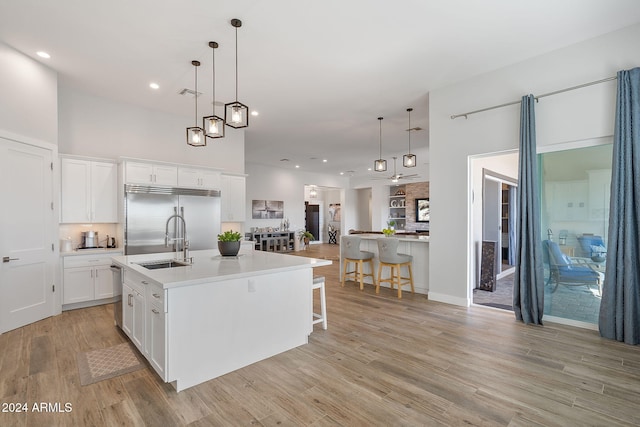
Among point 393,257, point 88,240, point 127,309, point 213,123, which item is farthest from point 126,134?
point 393,257

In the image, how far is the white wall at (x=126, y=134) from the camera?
473cm

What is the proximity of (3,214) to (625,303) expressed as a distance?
6.64m

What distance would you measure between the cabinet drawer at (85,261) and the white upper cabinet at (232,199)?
200 cm

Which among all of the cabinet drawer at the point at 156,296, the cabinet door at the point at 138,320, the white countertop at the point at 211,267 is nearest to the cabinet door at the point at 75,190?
the white countertop at the point at 211,267

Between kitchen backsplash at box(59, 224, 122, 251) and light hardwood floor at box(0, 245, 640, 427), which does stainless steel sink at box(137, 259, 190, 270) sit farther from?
kitchen backsplash at box(59, 224, 122, 251)

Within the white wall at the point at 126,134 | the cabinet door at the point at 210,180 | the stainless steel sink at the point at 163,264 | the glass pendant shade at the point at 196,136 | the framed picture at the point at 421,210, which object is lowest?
the stainless steel sink at the point at 163,264

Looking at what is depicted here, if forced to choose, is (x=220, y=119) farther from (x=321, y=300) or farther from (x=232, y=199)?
(x=232, y=199)

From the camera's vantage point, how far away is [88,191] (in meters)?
4.65

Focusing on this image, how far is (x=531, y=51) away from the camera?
12.1 ft

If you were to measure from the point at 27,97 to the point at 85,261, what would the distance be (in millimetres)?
2179

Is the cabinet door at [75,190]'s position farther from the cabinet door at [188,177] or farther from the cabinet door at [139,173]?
the cabinet door at [188,177]

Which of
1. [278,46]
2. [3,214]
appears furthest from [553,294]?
[3,214]

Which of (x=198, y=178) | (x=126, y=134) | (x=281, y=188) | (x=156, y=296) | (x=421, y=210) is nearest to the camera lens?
(x=156, y=296)

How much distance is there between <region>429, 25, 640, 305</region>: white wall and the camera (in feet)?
11.1
